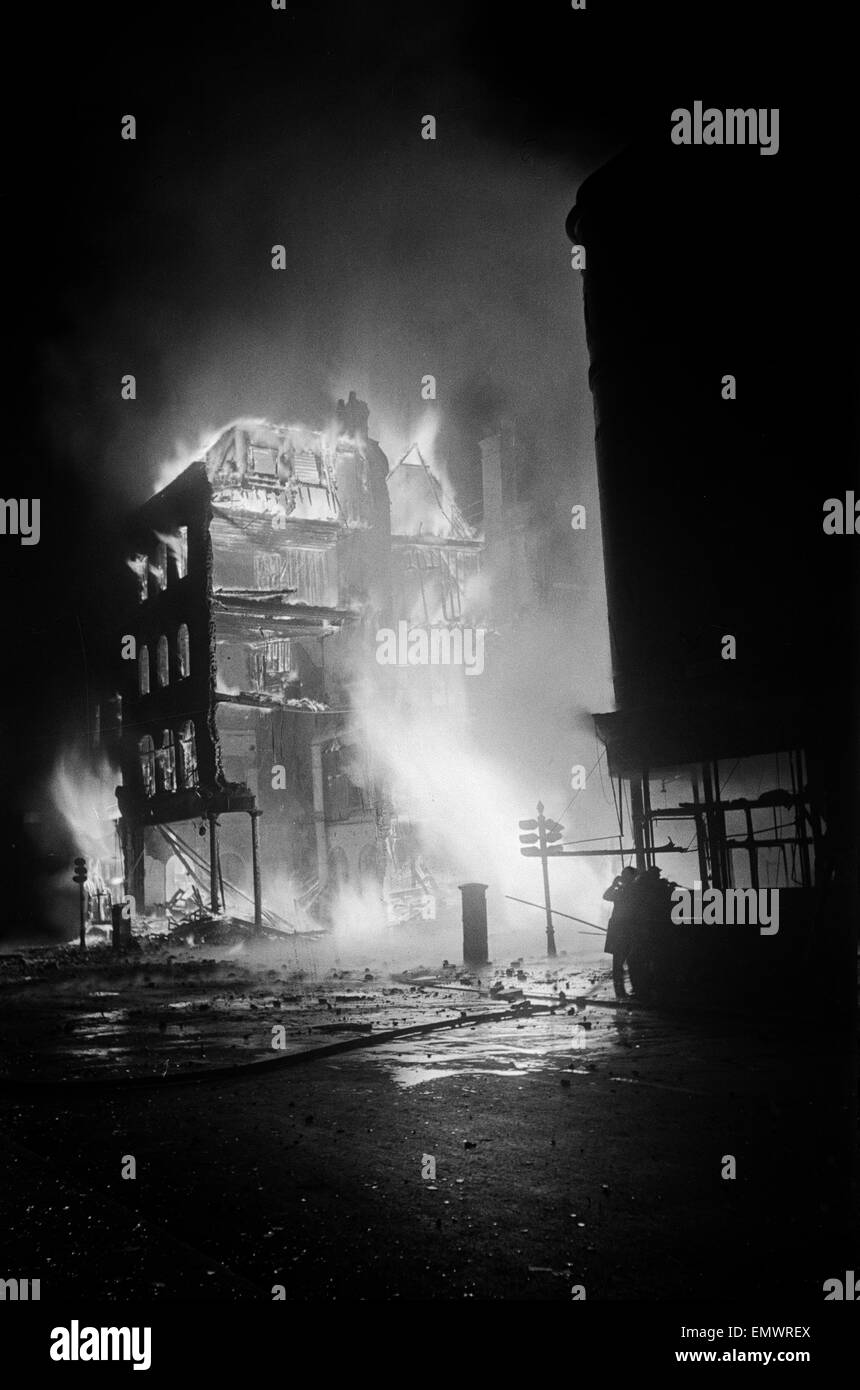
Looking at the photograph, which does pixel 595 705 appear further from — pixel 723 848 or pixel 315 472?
pixel 723 848

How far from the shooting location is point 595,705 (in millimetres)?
40000

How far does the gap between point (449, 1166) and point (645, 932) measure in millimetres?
7607

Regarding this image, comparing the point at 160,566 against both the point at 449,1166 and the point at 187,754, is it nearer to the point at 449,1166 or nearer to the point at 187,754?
the point at 187,754

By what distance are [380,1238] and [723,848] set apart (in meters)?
10.2

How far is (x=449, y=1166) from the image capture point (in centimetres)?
637

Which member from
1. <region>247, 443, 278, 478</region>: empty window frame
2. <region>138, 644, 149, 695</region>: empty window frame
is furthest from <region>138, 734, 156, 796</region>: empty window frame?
<region>247, 443, 278, 478</region>: empty window frame

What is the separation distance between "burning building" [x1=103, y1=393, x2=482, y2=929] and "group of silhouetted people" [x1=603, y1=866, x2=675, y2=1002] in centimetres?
2044

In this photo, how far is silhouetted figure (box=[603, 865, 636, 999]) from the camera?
13801 mm

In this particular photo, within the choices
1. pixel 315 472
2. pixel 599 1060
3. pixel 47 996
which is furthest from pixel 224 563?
pixel 599 1060

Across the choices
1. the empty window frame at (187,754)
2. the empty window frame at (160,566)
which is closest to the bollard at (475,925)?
the empty window frame at (187,754)

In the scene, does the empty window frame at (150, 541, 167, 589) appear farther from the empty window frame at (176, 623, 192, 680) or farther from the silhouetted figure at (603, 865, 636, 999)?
the silhouetted figure at (603, 865, 636, 999)

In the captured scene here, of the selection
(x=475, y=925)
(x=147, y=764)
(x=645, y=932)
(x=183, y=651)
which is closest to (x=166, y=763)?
(x=147, y=764)

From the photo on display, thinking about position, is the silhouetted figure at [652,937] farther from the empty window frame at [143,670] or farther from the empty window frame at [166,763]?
the empty window frame at [143,670]

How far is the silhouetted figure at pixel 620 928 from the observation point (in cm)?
1380
